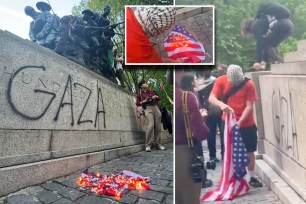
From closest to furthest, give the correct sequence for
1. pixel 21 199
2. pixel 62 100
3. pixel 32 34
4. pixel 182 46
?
pixel 21 199, pixel 182 46, pixel 62 100, pixel 32 34

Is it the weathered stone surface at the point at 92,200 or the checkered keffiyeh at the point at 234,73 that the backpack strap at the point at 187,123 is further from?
the weathered stone surface at the point at 92,200

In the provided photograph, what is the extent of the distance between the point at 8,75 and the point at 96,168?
6.07 ft

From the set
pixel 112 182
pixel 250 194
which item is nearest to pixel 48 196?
pixel 112 182

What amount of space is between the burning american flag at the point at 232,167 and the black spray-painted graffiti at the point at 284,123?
0.44 m

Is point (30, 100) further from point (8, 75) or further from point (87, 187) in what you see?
point (87, 187)

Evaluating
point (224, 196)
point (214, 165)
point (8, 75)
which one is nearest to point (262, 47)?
point (214, 165)

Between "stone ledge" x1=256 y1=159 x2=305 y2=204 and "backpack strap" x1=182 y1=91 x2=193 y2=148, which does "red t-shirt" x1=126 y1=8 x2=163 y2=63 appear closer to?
"backpack strap" x1=182 y1=91 x2=193 y2=148

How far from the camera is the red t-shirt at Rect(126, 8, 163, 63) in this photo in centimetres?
371

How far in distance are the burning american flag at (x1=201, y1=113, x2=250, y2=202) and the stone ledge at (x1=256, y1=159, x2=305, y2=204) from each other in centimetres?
19

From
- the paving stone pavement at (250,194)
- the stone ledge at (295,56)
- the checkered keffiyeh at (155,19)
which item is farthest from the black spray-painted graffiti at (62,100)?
the stone ledge at (295,56)

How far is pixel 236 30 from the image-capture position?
3.55m

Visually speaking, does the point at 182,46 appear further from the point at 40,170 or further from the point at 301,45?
the point at 40,170

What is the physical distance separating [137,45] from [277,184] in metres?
2.26

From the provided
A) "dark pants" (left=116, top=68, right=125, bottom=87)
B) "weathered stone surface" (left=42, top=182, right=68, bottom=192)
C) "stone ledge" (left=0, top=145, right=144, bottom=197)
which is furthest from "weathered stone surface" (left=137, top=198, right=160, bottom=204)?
"dark pants" (left=116, top=68, right=125, bottom=87)
